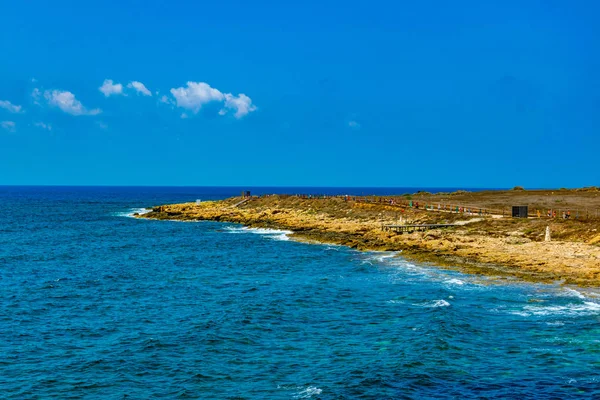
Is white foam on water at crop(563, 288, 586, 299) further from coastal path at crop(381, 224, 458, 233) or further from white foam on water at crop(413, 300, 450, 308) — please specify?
coastal path at crop(381, 224, 458, 233)

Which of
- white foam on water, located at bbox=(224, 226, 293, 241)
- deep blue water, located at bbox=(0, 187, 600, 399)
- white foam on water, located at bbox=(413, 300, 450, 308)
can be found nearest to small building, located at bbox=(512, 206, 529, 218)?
deep blue water, located at bbox=(0, 187, 600, 399)

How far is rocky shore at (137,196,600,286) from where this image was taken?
41.5 meters

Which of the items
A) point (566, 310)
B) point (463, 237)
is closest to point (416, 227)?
point (463, 237)

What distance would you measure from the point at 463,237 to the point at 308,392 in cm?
3835

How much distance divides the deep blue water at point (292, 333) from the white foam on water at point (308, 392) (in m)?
0.12

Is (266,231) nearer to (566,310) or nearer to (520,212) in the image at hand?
(520,212)

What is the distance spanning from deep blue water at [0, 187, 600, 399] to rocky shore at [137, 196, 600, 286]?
12.2ft

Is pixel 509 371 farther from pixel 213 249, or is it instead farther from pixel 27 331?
pixel 213 249

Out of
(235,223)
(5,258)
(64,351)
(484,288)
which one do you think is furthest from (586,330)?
(235,223)

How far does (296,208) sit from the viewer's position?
321ft

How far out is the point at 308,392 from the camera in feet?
67.4

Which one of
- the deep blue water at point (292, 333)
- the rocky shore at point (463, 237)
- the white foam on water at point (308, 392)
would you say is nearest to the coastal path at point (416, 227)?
the rocky shore at point (463, 237)

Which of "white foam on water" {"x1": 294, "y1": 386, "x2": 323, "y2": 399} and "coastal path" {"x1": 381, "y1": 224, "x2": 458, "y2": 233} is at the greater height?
"coastal path" {"x1": 381, "y1": 224, "x2": 458, "y2": 233}

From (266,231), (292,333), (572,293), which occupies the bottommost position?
(292,333)
